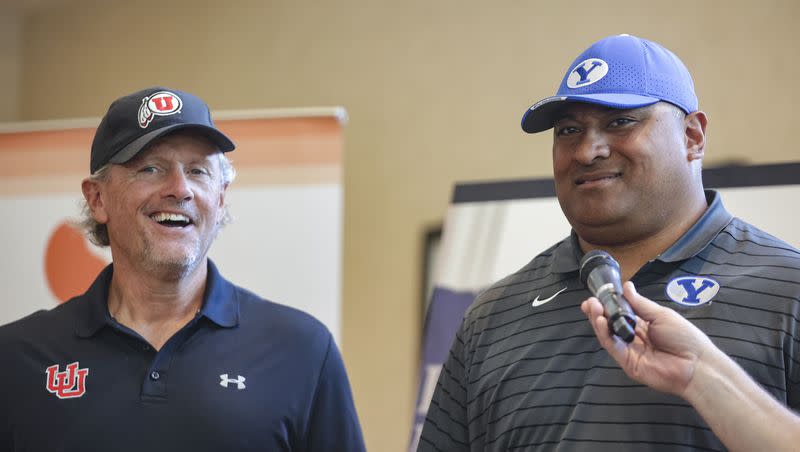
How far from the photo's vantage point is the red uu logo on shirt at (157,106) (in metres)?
2.10

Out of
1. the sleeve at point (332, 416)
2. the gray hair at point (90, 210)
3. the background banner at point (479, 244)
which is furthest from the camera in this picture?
the background banner at point (479, 244)

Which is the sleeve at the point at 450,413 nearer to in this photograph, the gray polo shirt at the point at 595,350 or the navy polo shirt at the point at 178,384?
the gray polo shirt at the point at 595,350

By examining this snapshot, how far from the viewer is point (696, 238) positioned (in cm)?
157

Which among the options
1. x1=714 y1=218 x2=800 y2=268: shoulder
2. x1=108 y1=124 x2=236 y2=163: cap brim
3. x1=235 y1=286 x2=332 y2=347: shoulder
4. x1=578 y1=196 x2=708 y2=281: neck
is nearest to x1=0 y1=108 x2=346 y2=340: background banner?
x1=235 y1=286 x2=332 y2=347: shoulder

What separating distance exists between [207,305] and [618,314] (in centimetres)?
111

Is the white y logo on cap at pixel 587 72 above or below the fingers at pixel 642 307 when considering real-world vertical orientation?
above

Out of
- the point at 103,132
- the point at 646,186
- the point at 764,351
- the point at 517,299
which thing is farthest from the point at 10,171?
the point at 764,351

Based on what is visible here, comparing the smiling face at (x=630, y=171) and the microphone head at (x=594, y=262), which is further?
the smiling face at (x=630, y=171)

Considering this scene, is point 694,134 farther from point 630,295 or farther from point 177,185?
point 177,185

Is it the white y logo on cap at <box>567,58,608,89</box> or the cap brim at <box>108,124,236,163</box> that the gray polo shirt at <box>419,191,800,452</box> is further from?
the cap brim at <box>108,124,236,163</box>

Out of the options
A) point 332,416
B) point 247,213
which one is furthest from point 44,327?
point 247,213

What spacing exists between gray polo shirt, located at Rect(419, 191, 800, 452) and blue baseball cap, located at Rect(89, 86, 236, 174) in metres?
0.80

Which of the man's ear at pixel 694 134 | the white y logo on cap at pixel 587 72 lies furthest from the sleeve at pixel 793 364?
the white y logo on cap at pixel 587 72

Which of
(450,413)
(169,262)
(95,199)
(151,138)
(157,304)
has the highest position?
(151,138)
